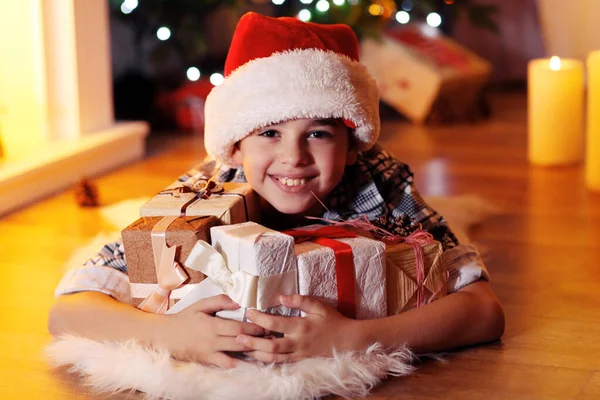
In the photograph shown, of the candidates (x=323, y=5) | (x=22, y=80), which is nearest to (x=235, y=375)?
(x=22, y=80)

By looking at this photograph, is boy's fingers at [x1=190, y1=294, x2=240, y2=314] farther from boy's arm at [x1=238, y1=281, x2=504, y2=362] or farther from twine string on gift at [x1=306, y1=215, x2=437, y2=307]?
twine string on gift at [x1=306, y1=215, x2=437, y2=307]

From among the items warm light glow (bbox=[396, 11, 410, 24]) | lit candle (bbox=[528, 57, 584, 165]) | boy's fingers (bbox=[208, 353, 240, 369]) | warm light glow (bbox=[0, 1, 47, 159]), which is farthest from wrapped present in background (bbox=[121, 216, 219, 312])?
warm light glow (bbox=[396, 11, 410, 24])

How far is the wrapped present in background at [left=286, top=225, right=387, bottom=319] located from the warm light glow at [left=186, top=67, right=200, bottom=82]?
6.34ft

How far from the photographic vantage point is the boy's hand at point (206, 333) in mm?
1154

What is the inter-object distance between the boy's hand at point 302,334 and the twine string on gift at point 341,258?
0.03 m

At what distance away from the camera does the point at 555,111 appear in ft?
8.00

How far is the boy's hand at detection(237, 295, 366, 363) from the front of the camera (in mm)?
1146

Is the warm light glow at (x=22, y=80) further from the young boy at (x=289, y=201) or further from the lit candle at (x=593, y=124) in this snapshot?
the lit candle at (x=593, y=124)

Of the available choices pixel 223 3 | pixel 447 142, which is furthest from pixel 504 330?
pixel 223 3

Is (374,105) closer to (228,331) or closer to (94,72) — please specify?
(228,331)

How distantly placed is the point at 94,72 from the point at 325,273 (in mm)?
1504

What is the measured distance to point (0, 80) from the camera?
2.38 metres

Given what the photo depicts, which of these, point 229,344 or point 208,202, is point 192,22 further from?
point 229,344

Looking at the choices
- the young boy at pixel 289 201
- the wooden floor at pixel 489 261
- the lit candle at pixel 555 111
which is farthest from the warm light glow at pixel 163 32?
the young boy at pixel 289 201
